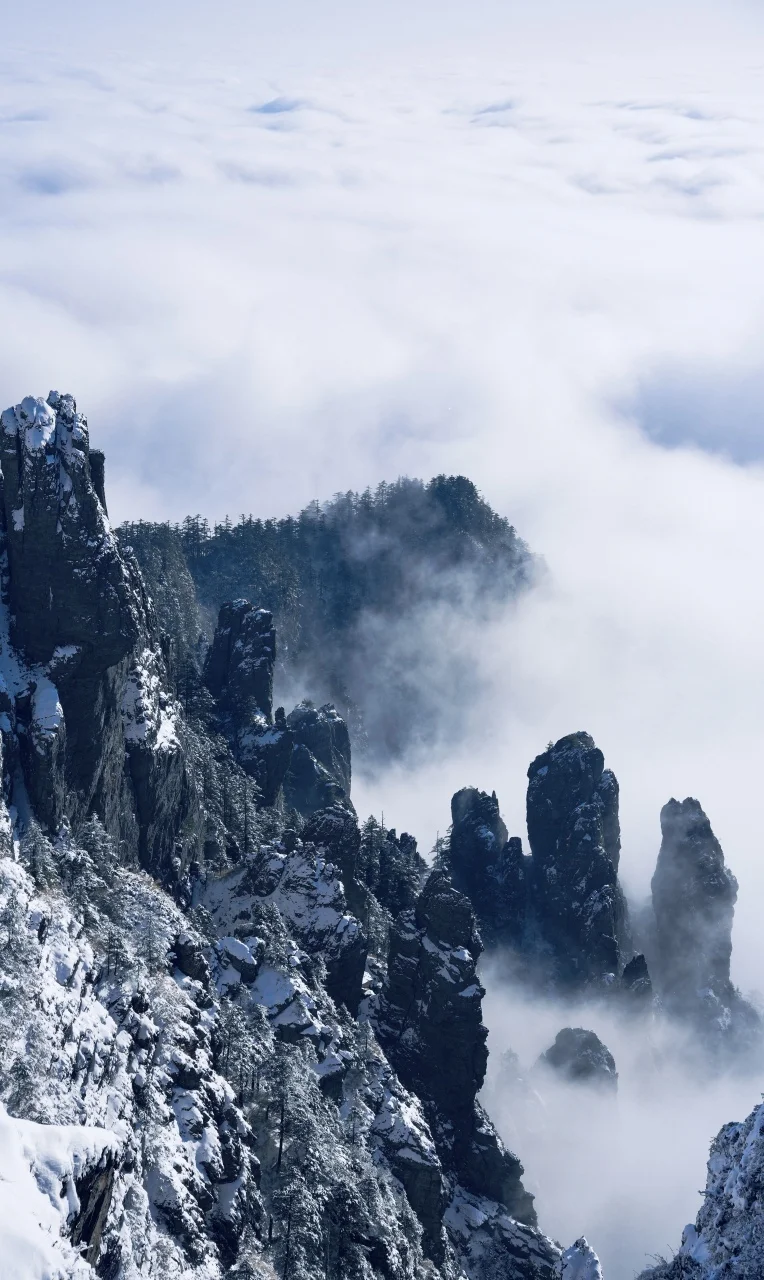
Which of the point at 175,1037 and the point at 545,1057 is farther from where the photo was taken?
the point at 545,1057

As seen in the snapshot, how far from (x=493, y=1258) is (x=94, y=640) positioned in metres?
79.0

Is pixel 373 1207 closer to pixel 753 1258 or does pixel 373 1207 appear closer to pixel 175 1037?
pixel 175 1037

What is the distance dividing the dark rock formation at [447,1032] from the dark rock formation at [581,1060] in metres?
38.8

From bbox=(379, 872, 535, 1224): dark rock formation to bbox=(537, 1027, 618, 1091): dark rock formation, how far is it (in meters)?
38.8

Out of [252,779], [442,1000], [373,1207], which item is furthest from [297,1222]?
[252,779]

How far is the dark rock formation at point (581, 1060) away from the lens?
622ft

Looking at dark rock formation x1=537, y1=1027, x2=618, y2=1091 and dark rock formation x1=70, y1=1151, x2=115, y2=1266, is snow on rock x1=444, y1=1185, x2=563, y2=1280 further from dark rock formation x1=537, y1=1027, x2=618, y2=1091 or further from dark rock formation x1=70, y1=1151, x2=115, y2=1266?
dark rock formation x1=70, y1=1151, x2=115, y2=1266

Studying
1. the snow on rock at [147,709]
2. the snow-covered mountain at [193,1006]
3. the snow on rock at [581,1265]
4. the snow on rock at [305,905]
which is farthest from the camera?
the snow on rock at [147,709]

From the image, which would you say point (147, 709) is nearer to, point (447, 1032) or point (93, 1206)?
point (447, 1032)

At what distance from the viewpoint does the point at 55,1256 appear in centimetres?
6053

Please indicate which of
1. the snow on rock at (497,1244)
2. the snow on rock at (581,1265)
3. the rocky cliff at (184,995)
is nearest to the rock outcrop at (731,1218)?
the snow on rock at (581,1265)

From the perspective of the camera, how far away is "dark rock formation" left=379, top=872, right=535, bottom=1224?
149500mm

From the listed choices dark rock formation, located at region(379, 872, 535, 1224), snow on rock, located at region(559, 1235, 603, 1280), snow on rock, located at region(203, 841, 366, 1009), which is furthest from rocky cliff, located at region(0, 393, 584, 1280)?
snow on rock, located at region(559, 1235, 603, 1280)

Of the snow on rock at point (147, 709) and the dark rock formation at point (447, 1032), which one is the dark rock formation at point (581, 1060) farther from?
the snow on rock at point (147, 709)
